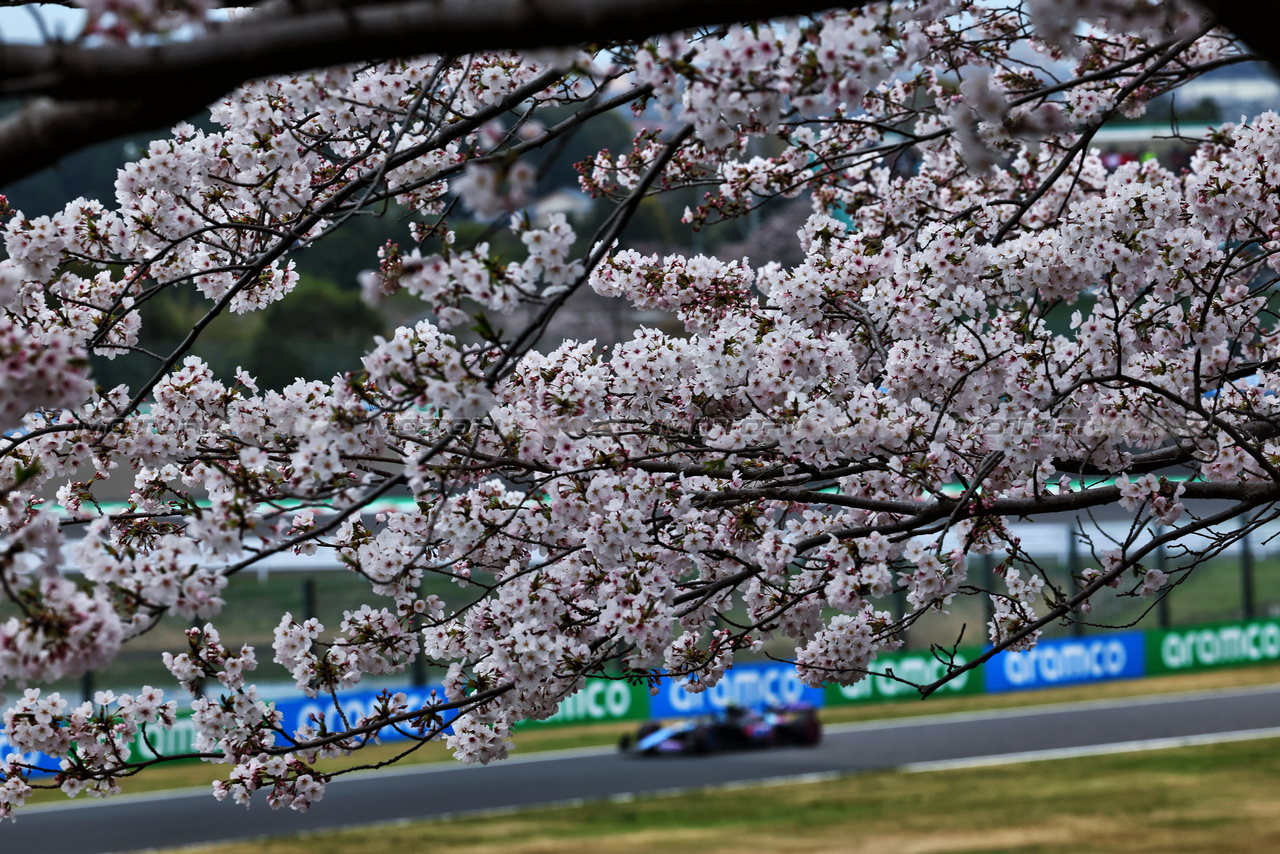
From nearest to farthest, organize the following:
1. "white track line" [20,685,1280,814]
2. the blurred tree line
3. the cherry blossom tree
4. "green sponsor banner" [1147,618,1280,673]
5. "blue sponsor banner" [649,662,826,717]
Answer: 1. the cherry blossom tree
2. "white track line" [20,685,1280,814]
3. "blue sponsor banner" [649,662,826,717]
4. "green sponsor banner" [1147,618,1280,673]
5. the blurred tree line

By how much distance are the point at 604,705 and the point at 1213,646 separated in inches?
525

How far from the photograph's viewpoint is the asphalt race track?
16.5m

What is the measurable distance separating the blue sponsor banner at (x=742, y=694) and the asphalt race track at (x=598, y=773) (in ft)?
3.74

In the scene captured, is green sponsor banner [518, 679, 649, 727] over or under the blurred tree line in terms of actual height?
under

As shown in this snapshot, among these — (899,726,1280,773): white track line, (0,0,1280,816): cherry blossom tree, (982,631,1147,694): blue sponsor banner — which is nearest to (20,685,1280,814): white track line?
(899,726,1280,773): white track line

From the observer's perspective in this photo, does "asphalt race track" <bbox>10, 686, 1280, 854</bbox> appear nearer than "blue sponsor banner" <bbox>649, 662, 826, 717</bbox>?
Yes

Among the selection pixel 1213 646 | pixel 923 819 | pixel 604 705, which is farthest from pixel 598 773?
pixel 1213 646

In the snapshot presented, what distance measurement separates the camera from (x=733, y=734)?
2066 cm

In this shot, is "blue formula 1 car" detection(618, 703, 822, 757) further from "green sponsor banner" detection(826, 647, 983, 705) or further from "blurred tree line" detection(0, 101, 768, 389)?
"blurred tree line" detection(0, 101, 768, 389)

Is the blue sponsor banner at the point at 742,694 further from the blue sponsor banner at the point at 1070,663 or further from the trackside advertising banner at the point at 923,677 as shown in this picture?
the blue sponsor banner at the point at 1070,663

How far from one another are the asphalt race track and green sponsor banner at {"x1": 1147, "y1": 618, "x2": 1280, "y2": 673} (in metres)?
2.13

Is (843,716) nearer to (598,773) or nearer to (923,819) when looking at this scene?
(598,773)

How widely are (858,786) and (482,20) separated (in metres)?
16.4

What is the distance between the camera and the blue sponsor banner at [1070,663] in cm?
2506
